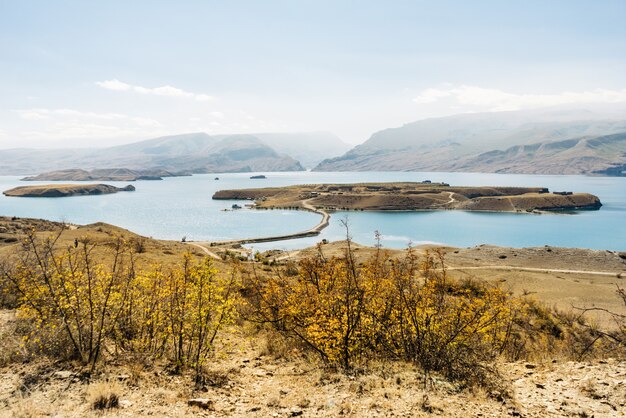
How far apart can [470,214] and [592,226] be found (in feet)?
129

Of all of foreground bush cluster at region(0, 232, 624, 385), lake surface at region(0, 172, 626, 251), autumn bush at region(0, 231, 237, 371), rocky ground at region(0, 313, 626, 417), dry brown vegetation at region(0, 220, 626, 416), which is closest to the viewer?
rocky ground at region(0, 313, 626, 417)

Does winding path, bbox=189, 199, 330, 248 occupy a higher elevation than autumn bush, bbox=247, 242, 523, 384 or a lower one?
lower

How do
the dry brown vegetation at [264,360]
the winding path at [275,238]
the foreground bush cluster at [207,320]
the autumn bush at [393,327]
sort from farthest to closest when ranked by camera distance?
the winding path at [275,238], the autumn bush at [393,327], the foreground bush cluster at [207,320], the dry brown vegetation at [264,360]

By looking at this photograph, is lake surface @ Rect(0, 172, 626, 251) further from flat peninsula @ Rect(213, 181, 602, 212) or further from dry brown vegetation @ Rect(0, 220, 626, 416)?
dry brown vegetation @ Rect(0, 220, 626, 416)

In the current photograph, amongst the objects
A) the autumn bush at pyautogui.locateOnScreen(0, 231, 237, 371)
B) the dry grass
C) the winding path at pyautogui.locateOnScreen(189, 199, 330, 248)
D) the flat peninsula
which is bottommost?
the winding path at pyautogui.locateOnScreen(189, 199, 330, 248)

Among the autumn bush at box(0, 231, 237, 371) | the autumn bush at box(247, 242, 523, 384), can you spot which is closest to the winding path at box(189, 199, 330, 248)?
the autumn bush at box(0, 231, 237, 371)

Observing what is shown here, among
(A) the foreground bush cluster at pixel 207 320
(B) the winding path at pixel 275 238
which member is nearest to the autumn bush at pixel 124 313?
(A) the foreground bush cluster at pixel 207 320

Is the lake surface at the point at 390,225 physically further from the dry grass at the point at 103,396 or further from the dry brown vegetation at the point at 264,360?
the dry grass at the point at 103,396

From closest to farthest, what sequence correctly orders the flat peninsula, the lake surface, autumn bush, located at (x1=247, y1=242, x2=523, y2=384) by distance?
autumn bush, located at (x1=247, y1=242, x2=523, y2=384) < the lake surface < the flat peninsula

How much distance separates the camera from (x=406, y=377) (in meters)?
9.34

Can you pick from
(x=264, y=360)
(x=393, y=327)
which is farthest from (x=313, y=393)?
(x=393, y=327)

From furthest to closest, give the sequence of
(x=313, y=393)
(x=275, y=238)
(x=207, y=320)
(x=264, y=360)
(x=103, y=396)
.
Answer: (x=275, y=238), (x=264, y=360), (x=207, y=320), (x=313, y=393), (x=103, y=396)

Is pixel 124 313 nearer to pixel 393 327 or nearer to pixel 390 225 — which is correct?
pixel 393 327

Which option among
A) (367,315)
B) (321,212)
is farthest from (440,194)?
(367,315)
